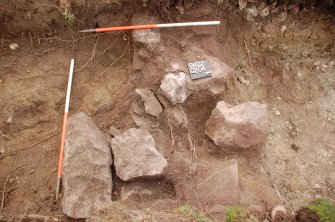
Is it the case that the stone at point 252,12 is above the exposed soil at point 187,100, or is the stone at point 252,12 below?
above

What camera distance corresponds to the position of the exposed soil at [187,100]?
2998 mm

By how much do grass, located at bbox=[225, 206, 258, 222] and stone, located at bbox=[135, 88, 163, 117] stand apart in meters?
1.01

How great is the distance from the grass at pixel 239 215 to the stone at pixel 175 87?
1.05 meters

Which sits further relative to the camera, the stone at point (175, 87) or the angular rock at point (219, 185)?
the stone at point (175, 87)

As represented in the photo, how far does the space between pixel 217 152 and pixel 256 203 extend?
1.82ft

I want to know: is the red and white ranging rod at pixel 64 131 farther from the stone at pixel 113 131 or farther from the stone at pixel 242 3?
the stone at pixel 242 3

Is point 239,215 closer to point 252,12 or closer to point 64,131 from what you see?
point 64,131

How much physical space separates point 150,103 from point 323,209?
160cm

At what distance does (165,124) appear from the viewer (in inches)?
124

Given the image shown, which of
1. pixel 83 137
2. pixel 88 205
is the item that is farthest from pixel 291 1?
pixel 88 205

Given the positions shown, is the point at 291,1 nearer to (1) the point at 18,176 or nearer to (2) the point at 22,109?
(2) the point at 22,109

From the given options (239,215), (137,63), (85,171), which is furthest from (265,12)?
(85,171)

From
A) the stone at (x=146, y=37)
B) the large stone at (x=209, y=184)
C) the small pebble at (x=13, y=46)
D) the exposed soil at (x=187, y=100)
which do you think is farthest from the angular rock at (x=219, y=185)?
the small pebble at (x=13, y=46)

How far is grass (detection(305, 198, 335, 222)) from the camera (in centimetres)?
271
